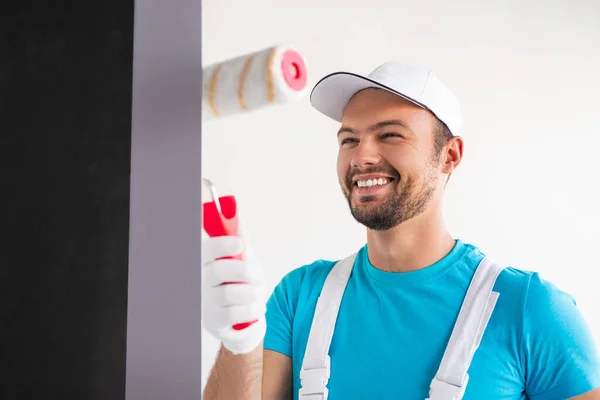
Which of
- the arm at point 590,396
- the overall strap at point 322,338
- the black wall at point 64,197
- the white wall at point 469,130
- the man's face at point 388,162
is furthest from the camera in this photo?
the white wall at point 469,130

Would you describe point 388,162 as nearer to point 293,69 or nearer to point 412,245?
point 412,245

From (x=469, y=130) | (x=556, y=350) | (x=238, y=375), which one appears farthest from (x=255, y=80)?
(x=469, y=130)

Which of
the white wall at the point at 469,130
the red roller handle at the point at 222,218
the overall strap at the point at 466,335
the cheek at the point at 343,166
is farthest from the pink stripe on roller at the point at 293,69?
the white wall at the point at 469,130

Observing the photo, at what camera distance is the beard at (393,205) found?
1105 millimetres

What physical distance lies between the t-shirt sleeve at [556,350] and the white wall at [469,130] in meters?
0.81

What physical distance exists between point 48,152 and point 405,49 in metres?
1.82

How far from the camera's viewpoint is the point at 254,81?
0.26 m

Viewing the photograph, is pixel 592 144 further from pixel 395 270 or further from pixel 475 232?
pixel 395 270

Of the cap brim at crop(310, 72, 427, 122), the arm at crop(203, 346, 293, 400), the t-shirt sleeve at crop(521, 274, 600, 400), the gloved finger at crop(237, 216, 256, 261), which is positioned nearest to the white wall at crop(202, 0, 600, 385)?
the cap brim at crop(310, 72, 427, 122)

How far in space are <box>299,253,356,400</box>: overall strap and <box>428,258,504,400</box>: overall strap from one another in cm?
20

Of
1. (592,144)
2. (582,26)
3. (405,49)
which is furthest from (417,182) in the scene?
(582,26)

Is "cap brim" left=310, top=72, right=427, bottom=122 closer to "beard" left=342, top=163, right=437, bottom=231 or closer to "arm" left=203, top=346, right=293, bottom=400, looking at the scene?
"beard" left=342, top=163, right=437, bottom=231

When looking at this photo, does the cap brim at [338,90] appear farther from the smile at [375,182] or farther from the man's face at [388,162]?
the smile at [375,182]

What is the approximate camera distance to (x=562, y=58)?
220 cm
